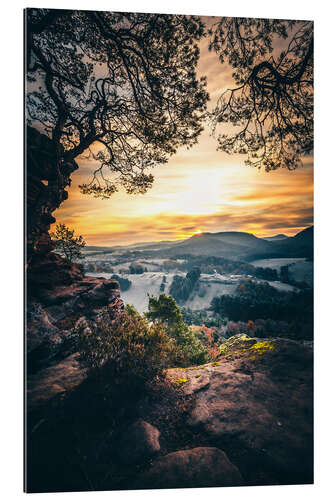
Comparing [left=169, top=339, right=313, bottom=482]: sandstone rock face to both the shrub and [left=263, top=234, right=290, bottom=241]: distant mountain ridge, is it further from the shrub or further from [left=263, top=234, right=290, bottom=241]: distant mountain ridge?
[left=263, top=234, right=290, bottom=241]: distant mountain ridge

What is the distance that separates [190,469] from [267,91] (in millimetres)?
5998

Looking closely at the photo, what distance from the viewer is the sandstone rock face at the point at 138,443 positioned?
329 centimetres

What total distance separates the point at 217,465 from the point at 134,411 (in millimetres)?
1314

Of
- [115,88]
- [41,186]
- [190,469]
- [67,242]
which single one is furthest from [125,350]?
[115,88]

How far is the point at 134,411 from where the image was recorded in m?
3.65

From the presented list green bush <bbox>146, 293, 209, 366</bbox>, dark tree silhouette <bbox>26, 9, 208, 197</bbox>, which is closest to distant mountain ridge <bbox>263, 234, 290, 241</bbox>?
green bush <bbox>146, 293, 209, 366</bbox>

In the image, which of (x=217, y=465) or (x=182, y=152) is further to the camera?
(x=182, y=152)

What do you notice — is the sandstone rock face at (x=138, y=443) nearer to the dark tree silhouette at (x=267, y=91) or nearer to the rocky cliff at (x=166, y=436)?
the rocky cliff at (x=166, y=436)

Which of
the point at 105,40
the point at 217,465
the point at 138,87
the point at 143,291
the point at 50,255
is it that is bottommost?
the point at 217,465

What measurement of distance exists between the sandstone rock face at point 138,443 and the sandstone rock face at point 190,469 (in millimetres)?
200

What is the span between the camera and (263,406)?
12.0ft

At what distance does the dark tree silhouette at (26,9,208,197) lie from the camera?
381 cm

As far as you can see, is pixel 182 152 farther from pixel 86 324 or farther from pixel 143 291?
pixel 86 324

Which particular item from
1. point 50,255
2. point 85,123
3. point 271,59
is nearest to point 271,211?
point 271,59
